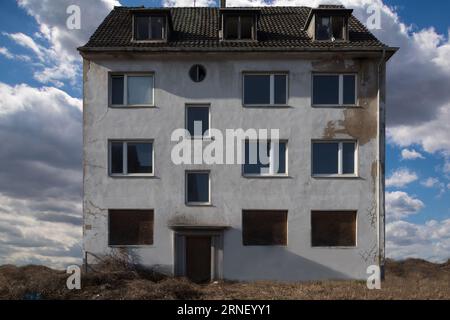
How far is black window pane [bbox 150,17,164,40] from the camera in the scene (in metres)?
20.3

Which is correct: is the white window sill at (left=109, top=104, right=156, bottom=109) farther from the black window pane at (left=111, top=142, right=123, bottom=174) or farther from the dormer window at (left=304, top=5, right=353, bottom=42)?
the dormer window at (left=304, top=5, right=353, bottom=42)

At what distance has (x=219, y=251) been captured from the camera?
1889 centimetres

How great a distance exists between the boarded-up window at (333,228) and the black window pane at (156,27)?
9127 mm

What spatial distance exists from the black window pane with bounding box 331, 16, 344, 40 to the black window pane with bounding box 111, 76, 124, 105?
849cm

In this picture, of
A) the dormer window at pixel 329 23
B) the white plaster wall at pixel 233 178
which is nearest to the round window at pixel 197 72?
the white plaster wall at pixel 233 178

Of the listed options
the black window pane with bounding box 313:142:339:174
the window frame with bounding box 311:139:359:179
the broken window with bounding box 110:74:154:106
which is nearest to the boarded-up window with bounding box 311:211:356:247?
the window frame with bounding box 311:139:359:179

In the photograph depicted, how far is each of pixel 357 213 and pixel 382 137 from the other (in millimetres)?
3035

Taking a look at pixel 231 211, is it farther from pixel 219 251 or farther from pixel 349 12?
pixel 349 12

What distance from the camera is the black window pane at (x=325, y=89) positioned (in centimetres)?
1966

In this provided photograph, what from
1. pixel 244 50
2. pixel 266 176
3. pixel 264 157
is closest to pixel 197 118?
pixel 264 157

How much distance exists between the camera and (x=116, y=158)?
1962 centimetres

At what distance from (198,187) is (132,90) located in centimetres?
452

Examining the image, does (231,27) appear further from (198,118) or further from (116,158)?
(116,158)
